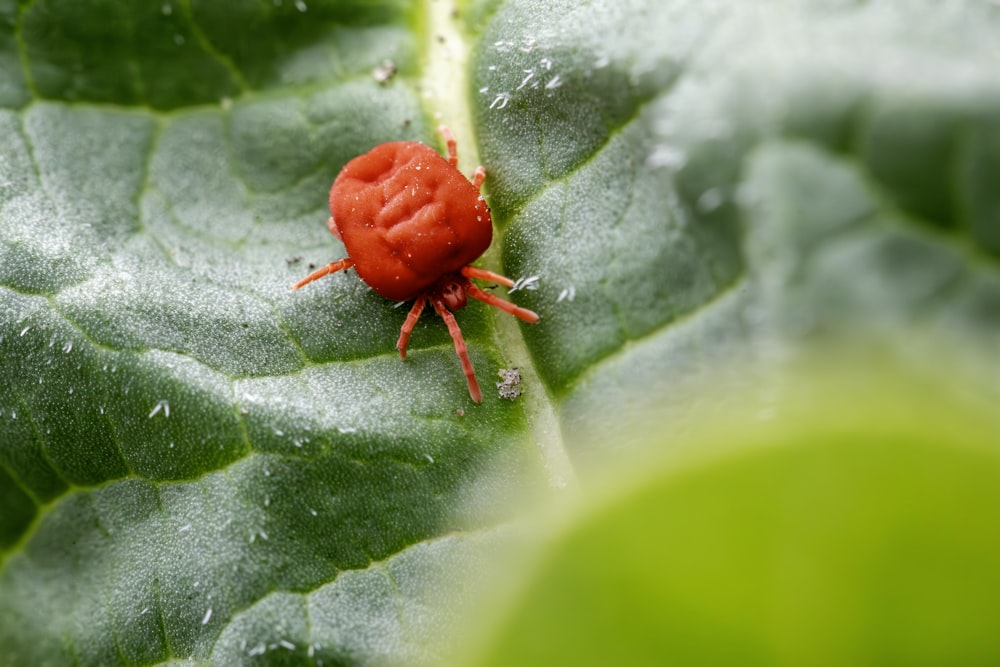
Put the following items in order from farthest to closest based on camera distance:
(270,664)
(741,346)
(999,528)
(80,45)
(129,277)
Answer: (80,45) → (129,277) → (270,664) → (741,346) → (999,528)

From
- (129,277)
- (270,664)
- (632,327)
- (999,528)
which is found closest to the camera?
(999,528)

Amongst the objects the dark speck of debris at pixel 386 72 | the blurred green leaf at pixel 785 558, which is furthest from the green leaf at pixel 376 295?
the blurred green leaf at pixel 785 558

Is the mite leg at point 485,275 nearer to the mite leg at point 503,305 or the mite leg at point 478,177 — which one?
the mite leg at point 503,305

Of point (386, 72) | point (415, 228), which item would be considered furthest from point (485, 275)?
point (386, 72)

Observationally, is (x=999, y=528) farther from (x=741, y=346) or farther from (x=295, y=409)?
(x=295, y=409)

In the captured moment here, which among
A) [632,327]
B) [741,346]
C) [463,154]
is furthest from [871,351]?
Answer: [463,154]
